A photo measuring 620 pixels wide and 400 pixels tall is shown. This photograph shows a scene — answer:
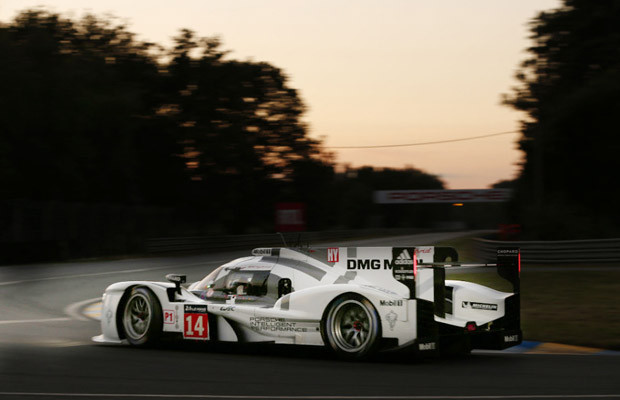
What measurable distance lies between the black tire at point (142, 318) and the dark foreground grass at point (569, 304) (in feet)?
15.4

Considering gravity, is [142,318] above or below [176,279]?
below

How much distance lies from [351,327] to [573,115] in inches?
1182

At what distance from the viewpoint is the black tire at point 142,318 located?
8.66 m

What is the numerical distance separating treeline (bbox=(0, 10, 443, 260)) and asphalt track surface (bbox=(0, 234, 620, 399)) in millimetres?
20510

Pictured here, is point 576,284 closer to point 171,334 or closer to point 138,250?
point 171,334

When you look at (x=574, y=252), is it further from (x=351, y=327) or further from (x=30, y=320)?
(x=351, y=327)

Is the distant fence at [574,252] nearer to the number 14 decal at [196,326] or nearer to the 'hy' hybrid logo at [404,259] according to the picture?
the number 14 decal at [196,326]

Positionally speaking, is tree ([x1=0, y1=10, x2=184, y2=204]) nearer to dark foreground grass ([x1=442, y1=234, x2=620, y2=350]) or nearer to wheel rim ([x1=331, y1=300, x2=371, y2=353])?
dark foreground grass ([x1=442, y1=234, x2=620, y2=350])

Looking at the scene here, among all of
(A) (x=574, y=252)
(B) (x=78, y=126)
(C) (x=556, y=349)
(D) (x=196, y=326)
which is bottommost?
(C) (x=556, y=349)

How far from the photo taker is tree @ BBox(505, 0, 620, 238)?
1341 inches

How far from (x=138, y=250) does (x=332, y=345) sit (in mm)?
25117

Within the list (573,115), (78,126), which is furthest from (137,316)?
(573,115)

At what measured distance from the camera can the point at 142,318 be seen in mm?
8875

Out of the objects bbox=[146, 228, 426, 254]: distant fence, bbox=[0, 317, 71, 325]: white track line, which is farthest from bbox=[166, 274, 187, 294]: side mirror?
bbox=[146, 228, 426, 254]: distant fence
